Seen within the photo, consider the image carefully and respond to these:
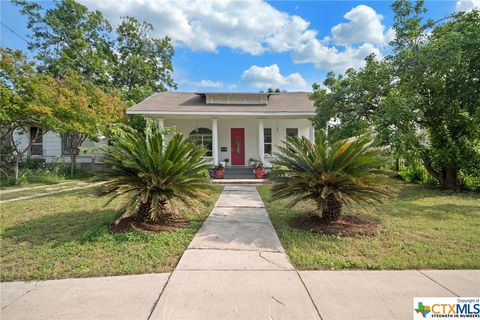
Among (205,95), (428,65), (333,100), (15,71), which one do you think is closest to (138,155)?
(333,100)

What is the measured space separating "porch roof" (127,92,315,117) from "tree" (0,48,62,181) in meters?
3.35

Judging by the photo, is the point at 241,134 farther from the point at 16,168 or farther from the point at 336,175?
the point at 16,168

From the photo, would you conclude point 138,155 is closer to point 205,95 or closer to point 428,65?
point 428,65

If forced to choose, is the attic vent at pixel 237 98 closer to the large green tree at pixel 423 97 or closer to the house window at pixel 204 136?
the house window at pixel 204 136

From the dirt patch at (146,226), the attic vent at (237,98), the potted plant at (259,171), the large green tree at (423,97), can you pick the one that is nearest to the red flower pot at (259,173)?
the potted plant at (259,171)

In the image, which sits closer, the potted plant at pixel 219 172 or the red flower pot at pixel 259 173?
the red flower pot at pixel 259 173

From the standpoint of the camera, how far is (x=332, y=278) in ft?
9.87

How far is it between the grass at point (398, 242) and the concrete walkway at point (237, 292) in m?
0.22

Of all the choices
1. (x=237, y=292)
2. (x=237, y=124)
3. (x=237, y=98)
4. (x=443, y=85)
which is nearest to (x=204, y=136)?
(x=237, y=124)

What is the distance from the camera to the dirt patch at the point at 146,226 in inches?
182

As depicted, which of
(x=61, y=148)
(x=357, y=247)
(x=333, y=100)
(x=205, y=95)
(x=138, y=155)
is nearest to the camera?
(x=357, y=247)

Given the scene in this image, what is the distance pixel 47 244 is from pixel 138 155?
203cm

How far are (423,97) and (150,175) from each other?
379 inches

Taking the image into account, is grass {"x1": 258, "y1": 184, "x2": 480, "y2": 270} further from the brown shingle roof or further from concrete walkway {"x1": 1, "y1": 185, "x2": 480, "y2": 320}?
the brown shingle roof
